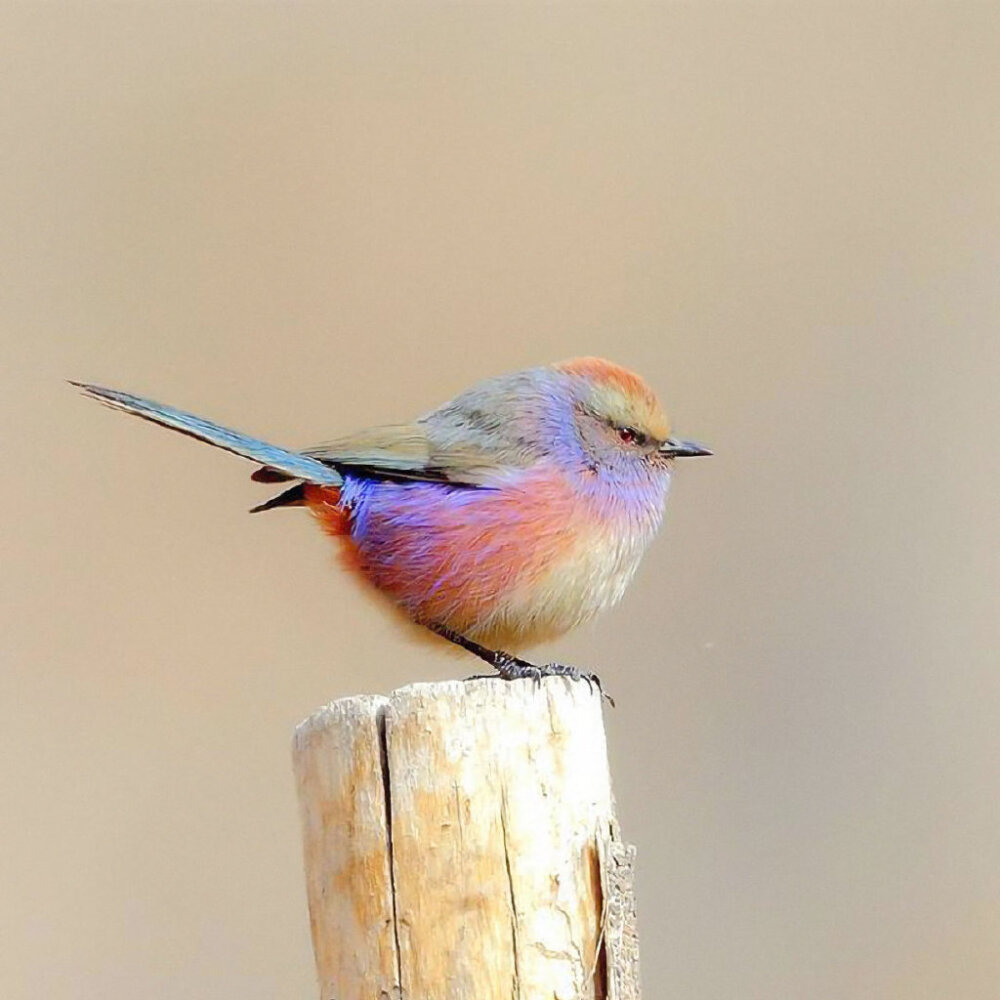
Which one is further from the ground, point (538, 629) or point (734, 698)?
point (538, 629)

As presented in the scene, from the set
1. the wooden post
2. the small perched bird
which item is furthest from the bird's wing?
the wooden post

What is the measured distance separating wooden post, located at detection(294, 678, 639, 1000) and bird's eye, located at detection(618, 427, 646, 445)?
1.33m

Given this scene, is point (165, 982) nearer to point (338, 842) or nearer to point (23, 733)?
point (23, 733)

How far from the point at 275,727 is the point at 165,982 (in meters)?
1.09

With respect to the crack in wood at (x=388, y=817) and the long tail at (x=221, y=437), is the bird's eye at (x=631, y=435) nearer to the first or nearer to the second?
the long tail at (x=221, y=437)

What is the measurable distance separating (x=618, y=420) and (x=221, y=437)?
992mm

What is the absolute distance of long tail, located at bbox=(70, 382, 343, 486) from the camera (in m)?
3.27

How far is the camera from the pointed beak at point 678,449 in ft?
13.0

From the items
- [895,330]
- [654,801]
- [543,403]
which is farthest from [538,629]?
[895,330]

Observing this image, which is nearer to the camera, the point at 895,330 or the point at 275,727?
the point at 275,727

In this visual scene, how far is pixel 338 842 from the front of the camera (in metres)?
2.60

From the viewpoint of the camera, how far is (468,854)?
2.52 meters

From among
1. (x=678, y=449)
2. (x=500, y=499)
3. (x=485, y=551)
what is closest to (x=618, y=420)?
(x=678, y=449)

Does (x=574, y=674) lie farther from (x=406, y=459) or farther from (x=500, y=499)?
(x=406, y=459)
